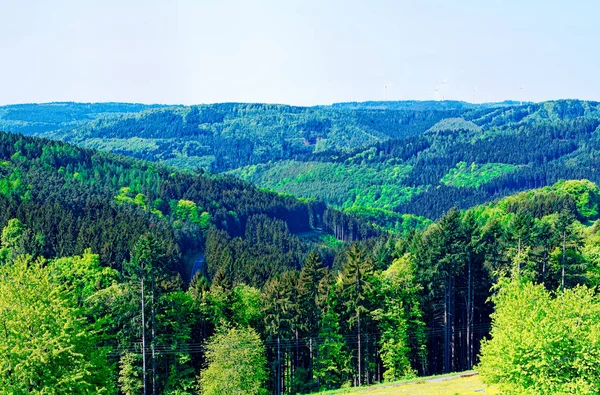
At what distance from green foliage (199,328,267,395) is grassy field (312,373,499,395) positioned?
7802 millimetres

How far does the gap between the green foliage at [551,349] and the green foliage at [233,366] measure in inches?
1080

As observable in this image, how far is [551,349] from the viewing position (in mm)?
45406

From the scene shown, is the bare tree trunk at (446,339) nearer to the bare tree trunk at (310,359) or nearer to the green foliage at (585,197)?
the bare tree trunk at (310,359)

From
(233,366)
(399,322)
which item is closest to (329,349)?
(399,322)

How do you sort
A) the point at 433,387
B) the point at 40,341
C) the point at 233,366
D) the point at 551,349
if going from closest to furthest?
1. the point at 40,341
2. the point at 551,349
3. the point at 433,387
4. the point at 233,366

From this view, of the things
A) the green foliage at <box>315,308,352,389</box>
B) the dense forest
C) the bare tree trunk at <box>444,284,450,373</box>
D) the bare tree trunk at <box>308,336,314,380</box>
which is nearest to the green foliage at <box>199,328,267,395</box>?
the dense forest

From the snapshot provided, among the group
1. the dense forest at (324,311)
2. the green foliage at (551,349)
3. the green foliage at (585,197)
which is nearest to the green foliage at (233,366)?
the dense forest at (324,311)

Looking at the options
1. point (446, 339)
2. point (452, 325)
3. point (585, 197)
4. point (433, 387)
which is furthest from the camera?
point (585, 197)

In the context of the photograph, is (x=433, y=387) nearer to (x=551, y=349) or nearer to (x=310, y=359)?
(x=310, y=359)

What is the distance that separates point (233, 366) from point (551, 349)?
33.4 metres

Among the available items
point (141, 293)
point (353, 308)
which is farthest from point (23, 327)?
point (353, 308)

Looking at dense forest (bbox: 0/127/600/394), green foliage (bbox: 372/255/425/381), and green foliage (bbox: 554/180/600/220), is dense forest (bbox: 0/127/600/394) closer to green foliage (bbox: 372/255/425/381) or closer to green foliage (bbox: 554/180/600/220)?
green foliage (bbox: 372/255/425/381)

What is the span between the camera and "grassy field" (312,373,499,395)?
6128 centimetres

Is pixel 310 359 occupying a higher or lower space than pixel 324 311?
lower
